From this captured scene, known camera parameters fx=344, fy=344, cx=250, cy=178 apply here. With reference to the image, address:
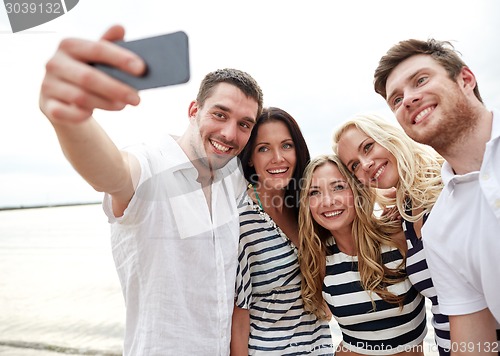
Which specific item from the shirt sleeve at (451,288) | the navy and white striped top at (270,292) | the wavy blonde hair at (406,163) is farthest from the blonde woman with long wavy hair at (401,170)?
the navy and white striped top at (270,292)

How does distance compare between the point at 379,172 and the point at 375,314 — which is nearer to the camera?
the point at 375,314

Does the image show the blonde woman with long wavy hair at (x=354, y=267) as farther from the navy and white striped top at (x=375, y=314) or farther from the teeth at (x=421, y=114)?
the teeth at (x=421, y=114)

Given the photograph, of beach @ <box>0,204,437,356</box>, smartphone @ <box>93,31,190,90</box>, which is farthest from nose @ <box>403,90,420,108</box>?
beach @ <box>0,204,437,356</box>

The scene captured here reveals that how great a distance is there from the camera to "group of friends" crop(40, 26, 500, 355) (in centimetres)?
190

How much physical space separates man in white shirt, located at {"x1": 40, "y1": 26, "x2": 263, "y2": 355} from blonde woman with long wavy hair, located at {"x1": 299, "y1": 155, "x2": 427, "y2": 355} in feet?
2.77

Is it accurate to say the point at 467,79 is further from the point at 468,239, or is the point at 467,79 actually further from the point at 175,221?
the point at 175,221

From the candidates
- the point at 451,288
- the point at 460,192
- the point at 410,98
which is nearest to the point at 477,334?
the point at 451,288

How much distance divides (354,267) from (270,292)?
714 millimetres

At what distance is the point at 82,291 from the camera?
346 inches

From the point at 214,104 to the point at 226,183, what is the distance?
596mm

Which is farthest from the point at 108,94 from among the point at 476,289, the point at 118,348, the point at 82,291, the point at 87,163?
the point at 82,291

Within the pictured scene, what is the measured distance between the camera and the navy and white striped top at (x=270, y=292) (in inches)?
104

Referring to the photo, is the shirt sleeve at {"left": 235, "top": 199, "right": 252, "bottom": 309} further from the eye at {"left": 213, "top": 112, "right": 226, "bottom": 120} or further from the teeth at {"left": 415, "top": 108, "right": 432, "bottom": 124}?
the teeth at {"left": 415, "top": 108, "right": 432, "bottom": 124}

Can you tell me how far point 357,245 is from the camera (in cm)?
283
